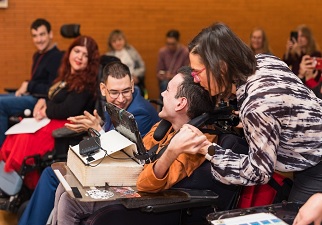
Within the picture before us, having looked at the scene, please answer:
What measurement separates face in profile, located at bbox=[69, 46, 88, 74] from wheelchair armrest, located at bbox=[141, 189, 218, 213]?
1.96m

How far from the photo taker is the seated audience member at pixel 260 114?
199 centimetres

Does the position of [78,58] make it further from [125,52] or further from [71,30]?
[125,52]

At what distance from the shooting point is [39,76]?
5008mm

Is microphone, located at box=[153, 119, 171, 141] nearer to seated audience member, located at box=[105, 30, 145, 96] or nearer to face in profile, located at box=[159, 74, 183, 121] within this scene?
face in profile, located at box=[159, 74, 183, 121]

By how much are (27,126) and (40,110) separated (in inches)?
7.2

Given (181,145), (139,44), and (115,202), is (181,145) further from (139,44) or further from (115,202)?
(139,44)

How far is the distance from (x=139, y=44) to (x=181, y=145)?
5.29 metres

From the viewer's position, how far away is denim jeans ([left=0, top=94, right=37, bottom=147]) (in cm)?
439

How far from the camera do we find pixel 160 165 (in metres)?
2.20

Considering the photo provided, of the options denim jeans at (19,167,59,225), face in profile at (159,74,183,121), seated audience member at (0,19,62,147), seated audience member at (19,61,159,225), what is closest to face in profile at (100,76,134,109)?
seated audience member at (19,61,159,225)

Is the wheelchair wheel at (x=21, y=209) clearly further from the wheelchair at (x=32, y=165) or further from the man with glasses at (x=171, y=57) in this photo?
the man with glasses at (x=171, y=57)

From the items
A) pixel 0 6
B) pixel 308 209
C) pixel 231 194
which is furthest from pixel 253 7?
pixel 308 209

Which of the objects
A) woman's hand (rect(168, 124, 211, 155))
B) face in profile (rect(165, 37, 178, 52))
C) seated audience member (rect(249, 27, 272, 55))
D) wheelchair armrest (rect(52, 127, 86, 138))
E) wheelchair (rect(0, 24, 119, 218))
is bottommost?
wheelchair (rect(0, 24, 119, 218))

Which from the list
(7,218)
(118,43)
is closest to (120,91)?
(7,218)
